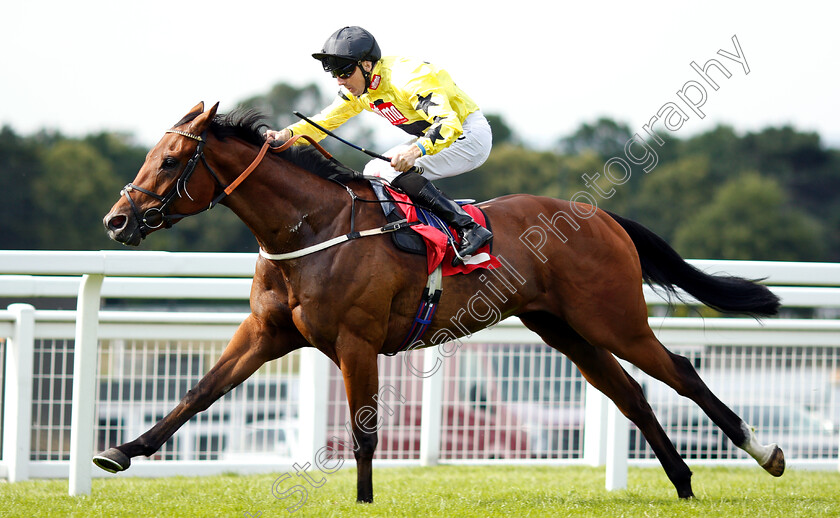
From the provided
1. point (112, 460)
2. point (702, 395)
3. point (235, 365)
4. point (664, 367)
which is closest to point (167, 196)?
point (235, 365)

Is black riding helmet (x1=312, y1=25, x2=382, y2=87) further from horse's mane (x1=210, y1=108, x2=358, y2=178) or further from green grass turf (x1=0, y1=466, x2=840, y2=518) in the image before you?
green grass turf (x1=0, y1=466, x2=840, y2=518)

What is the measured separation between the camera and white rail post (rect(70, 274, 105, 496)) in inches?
167

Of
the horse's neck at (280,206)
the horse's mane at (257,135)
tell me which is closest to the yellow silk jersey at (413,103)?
the horse's mane at (257,135)

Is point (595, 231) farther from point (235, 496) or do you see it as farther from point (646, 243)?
point (235, 496)

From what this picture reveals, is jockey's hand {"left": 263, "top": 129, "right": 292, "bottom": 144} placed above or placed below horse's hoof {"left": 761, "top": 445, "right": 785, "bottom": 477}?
above

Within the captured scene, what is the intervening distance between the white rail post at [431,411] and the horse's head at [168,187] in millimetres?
2121

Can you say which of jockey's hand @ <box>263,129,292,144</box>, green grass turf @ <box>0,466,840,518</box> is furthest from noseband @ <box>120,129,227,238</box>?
green grass turf @ <box>0,466,840,518</box>

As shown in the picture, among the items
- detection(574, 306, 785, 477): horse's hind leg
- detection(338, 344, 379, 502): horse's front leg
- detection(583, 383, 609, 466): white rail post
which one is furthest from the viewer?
detection(583, 383, 609, 466): white rail post

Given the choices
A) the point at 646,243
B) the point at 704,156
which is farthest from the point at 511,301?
the point at 704,156

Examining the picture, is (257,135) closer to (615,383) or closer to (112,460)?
(112,460)

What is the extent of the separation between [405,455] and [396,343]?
200cm

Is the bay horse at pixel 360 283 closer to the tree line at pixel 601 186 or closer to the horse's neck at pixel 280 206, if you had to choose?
the horse's neck at pixel 280 206

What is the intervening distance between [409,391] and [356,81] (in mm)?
2355

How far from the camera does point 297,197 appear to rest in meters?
4.24
